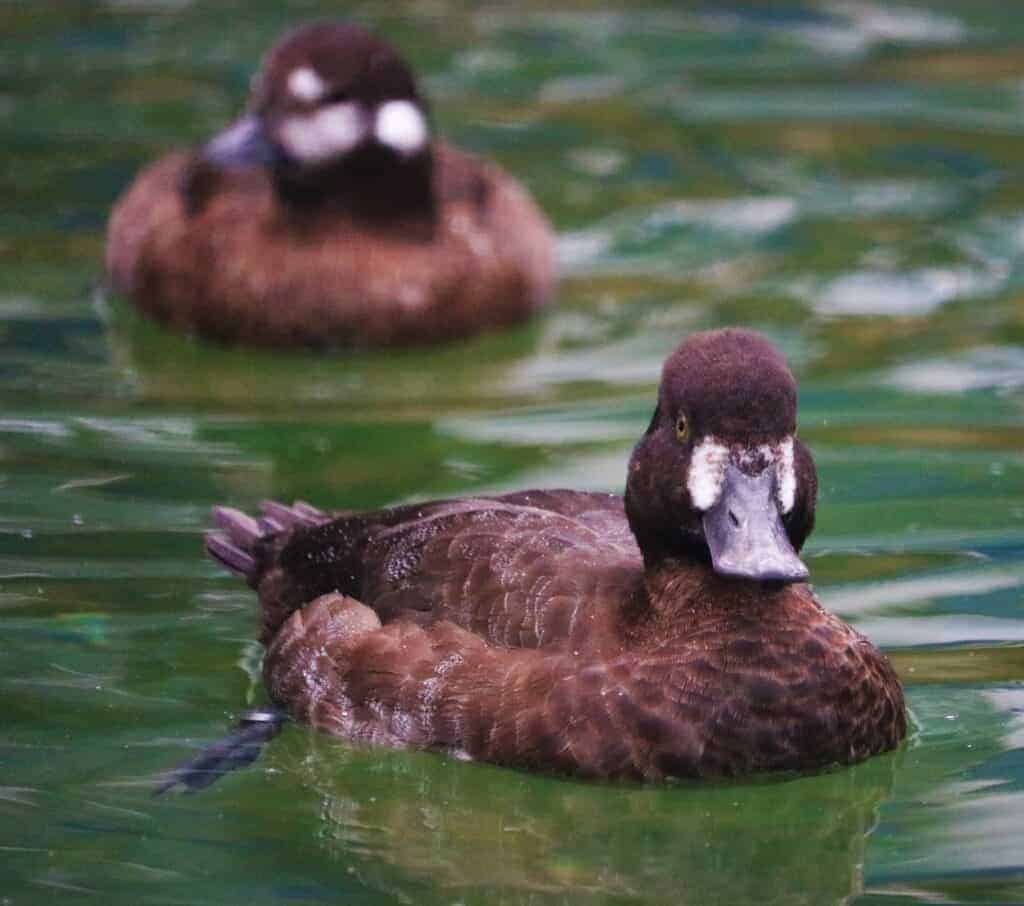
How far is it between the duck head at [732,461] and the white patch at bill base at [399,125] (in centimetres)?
420

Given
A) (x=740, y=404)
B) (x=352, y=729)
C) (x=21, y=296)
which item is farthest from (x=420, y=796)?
(x=21, y=296)

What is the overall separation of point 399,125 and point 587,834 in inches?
187

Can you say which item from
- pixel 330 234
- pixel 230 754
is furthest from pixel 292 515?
pixel 330 234

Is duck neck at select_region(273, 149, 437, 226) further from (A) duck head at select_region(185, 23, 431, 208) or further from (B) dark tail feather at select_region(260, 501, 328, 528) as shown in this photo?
(B) dark tail feather at select_region(260, 501, 328, 528)

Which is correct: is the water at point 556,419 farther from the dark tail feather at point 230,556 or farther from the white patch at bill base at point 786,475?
the white patch at bill base at point 786,475

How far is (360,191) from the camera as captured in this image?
10.5 metres

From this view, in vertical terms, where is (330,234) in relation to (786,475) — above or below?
below

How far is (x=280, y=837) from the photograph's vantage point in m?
6.14

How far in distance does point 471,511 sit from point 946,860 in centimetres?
156

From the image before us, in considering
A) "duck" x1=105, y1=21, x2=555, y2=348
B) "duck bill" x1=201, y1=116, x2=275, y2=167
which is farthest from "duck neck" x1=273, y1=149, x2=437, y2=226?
"duck bill" x1=201, y1=116, x2=275, y2=167

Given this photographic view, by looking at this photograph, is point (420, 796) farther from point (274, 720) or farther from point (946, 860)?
point (946, 860)

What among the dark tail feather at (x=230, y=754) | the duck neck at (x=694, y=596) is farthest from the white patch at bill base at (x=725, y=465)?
the dark tail feather at (x=230, y=754)

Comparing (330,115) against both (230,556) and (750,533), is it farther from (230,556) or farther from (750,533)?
(750,533)

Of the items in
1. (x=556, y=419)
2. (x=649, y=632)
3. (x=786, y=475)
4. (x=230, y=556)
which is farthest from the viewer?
(x=556, y=419)
